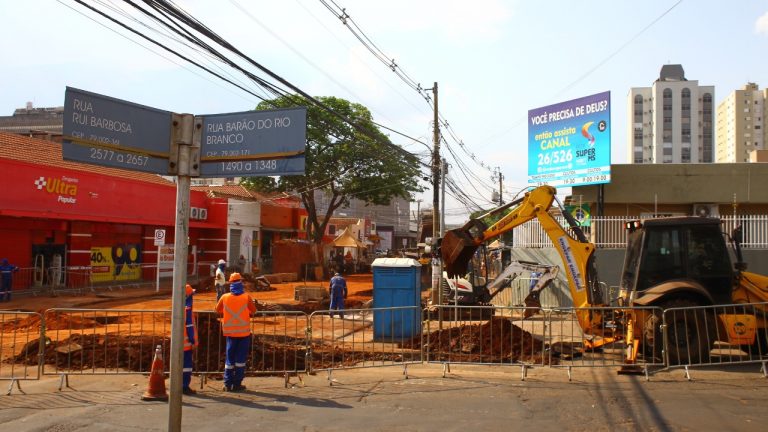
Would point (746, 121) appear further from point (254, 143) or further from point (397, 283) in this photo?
point (254, 143)

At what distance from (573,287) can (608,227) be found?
9.05 m

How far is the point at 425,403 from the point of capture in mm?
7680

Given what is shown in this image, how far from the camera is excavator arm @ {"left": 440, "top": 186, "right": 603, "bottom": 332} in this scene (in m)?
11.2

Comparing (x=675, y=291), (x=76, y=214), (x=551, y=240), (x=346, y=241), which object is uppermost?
(x=76, y=214)

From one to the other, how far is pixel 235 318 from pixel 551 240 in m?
6.35

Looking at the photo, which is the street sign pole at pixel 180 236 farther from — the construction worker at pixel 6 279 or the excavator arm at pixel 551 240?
the construction worker at pixel 6 279

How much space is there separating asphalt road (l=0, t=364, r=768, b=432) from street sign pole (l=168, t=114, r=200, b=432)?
2.30 metres

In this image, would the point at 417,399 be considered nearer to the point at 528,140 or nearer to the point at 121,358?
the point at 121,358

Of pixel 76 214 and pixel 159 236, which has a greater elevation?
pixel 76 214

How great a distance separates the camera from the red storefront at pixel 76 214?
2323 cm

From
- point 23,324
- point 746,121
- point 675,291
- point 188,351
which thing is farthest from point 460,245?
point 746,121

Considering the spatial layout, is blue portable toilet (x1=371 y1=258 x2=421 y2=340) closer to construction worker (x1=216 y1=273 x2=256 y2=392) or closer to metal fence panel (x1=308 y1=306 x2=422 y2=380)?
metal fence panel (x1=308 y1=306 x2=422 y2=380)

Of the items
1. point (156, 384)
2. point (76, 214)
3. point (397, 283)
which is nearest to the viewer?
point (156, 384)

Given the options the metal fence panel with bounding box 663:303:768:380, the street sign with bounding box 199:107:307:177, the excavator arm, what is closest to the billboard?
the excavator arm
